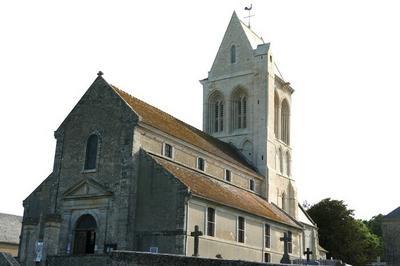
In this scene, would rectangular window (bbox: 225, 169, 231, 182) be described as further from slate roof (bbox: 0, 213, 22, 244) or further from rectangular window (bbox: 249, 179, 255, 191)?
slate roof (bbox: 0, 213, 22, 244)

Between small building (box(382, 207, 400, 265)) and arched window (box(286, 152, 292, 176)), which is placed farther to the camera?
small building (box(382, 207, 400, 265))

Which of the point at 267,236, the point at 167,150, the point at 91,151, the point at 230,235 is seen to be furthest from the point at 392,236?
the point at 91,151

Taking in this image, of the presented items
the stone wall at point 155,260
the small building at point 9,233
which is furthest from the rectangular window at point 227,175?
the small building at point 9,233

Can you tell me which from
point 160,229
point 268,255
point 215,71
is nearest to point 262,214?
point 268,255

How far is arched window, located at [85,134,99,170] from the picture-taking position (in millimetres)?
31714

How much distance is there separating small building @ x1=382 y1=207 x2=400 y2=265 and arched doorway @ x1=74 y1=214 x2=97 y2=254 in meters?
31.3

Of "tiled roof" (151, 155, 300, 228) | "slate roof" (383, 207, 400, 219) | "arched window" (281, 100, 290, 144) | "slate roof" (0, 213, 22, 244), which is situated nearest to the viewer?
"tiled roof" (151, 155, 300, 228)

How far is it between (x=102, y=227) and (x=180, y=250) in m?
5.12

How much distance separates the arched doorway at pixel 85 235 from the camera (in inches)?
1189

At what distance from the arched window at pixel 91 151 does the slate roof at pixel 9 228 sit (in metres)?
33.9

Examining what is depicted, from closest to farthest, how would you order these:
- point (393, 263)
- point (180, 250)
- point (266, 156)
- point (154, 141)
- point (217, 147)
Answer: point (180, 250), point (154, 141), point (217, 147), point (266, 156), point (393, 263)

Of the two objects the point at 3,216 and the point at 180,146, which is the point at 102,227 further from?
the point at 3,216

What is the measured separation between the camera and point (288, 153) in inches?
1964

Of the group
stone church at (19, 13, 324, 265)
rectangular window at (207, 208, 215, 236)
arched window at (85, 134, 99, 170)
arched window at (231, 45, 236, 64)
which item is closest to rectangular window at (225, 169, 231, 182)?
stone church at (19, 13, 324, 265)
